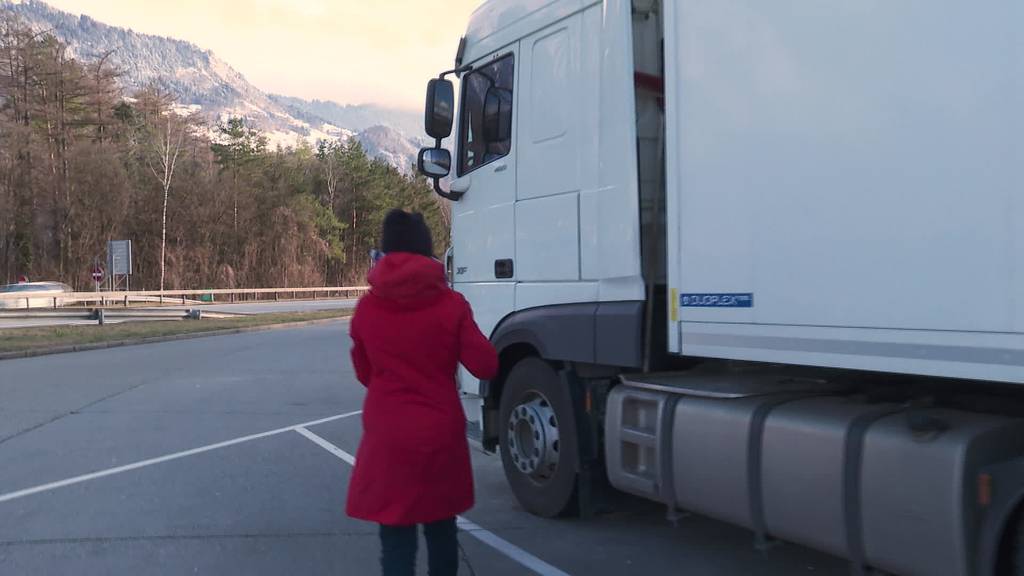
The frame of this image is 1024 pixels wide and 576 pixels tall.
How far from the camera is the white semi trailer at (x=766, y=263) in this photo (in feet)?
9.41

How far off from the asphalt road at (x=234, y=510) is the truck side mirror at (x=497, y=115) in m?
2.62

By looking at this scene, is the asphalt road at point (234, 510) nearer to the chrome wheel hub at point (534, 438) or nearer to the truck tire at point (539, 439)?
the truck tire at point (539, 439)

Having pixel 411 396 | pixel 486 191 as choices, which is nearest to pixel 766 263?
pixel 411 396

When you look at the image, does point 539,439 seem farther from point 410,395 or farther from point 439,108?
point 439,108

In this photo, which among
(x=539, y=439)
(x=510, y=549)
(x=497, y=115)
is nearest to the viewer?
(x=510, y=549)

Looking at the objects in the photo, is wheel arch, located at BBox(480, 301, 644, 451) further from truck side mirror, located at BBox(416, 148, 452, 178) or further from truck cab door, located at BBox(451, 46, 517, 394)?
truck side mirror, located at BBox(416, 148, 452, 178)

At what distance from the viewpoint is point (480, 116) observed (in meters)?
6.01

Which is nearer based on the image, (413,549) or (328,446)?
(413,549)

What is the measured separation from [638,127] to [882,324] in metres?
1.96

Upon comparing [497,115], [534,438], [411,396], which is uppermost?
[497,115]

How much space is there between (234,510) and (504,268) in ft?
8.22

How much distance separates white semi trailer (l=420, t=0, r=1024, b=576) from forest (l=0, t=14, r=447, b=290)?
3239 centimetres

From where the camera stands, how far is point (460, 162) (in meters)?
6.26

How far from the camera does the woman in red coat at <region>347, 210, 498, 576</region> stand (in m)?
3.23
